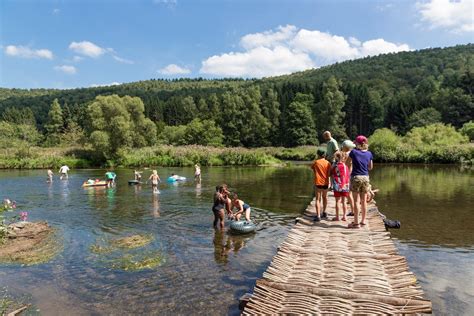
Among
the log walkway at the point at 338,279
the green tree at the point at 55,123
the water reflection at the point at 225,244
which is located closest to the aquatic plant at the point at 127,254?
the water reflection at the point at 225,244

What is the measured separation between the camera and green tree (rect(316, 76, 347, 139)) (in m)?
93.4

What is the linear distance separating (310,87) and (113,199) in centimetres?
8701

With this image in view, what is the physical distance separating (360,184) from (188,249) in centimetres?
694

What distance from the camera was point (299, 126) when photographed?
92.6 meters

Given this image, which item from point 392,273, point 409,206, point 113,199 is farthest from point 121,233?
point 409,206

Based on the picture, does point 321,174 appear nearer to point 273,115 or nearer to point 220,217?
point 220,217

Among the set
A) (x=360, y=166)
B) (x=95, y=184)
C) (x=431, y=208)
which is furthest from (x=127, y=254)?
(x=95, y=184)

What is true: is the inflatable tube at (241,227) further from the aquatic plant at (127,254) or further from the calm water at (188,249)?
the aquatic plant at (127,254)

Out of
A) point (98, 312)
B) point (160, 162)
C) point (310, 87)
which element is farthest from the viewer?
point (310, 87)

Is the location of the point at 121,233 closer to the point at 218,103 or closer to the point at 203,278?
the point at 203,278

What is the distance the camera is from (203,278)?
40.0 feet

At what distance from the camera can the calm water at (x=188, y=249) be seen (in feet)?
35.0

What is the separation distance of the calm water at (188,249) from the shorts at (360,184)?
3.18 meters

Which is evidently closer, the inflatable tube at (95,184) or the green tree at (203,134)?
the inflatable tube at (95,184)
